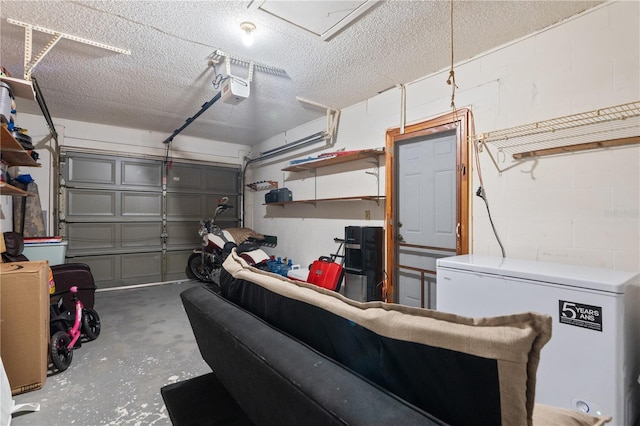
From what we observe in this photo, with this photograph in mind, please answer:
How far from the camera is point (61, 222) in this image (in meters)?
4.56

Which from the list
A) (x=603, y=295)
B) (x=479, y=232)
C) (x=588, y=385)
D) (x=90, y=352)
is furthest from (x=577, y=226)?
(x=90, y=352)

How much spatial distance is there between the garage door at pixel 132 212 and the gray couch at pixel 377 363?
5.00 meters

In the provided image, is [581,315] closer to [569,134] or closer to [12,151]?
[569,134]

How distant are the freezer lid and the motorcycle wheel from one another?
4447 mm

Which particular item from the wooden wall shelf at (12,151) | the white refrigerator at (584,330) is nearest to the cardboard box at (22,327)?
the wooden wall shelf at (12,151)

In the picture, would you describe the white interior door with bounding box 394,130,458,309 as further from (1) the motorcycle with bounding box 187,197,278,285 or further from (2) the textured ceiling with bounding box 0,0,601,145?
(1) the motorcycle with bounding box 187,197,278,285

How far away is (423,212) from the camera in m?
3.07

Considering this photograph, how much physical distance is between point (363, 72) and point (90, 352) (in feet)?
12.3

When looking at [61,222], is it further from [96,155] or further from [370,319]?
[370,319]

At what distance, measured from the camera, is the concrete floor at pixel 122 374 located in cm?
183

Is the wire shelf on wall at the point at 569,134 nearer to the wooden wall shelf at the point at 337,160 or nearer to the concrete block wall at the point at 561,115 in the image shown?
the concrete block wall at the point at 561,115

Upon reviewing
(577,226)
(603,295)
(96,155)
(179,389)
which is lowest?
(179,389)

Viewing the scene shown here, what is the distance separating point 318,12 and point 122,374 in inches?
124

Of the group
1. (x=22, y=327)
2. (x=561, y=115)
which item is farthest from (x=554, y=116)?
(x=22, y=327)
